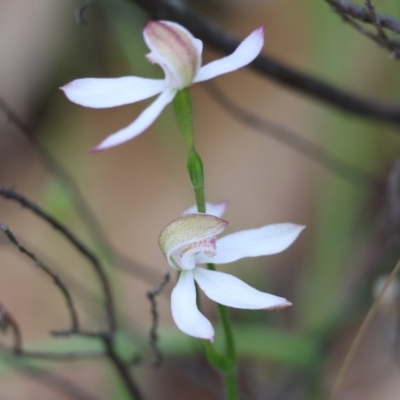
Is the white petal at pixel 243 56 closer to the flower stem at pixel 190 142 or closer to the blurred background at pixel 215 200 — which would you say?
the flower stem at pixel 190 142

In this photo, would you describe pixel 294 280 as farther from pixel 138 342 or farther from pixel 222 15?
pixel 222 15

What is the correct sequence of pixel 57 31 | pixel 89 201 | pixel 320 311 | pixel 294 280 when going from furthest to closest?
pixel 57 31
pixel 89 201
pixel 294 280
pixel 320 311

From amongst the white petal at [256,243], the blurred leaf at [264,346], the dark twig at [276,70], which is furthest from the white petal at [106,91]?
the blurred leaf at [264,346]

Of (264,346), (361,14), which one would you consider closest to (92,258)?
(361,14)

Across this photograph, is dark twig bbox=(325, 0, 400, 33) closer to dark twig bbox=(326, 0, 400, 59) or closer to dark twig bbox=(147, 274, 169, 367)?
dark twig bbox=(326, 0, 400, 59)

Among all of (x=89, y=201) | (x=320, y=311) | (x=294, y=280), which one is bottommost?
(x=320, y=311)

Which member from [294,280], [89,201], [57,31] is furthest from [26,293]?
[57,31]
